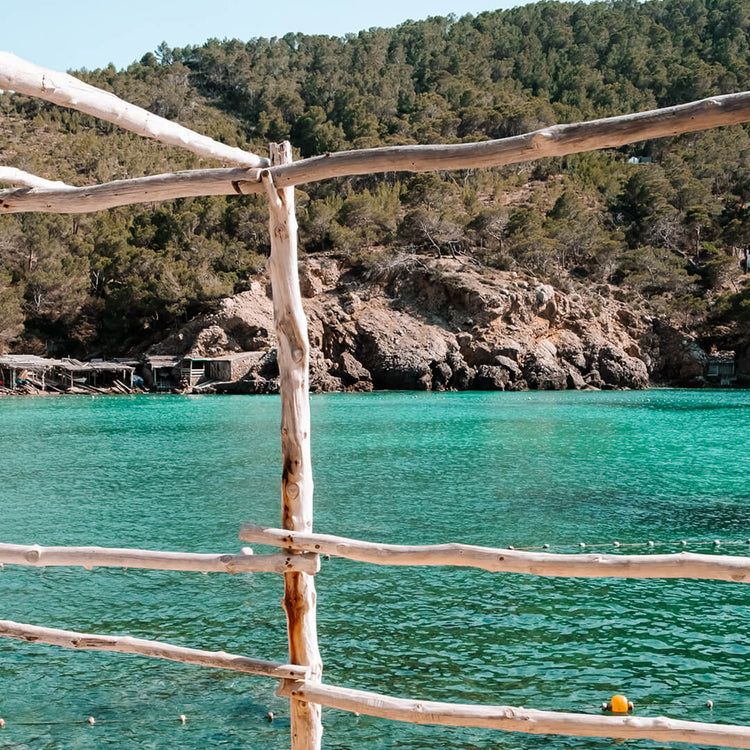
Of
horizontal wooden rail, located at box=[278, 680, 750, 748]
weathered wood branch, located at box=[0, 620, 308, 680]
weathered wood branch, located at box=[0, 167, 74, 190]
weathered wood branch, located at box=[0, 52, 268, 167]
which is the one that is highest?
weathered wood branch, located at box=[0, 52, 268, 167]

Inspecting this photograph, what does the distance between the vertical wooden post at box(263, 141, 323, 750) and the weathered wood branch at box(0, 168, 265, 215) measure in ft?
0.62

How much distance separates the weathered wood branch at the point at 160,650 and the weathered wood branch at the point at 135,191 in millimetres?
2223

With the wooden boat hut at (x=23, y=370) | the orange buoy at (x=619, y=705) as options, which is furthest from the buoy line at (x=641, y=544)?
the wooden boat hut at (x=23, y=370)

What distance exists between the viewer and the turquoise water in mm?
6352

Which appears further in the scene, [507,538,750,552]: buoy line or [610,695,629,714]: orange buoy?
[507,538,750,552]: buoy line

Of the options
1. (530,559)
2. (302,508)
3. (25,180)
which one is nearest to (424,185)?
(25,180)

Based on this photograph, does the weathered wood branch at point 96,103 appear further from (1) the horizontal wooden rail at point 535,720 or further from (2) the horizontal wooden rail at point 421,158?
(1) the horizontal wooden rail at point 535,720

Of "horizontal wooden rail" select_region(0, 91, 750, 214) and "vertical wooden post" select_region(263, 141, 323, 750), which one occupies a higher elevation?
"horizontal wooden rail" select_region(0, 91, 750, 214)

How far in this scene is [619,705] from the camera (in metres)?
6.17

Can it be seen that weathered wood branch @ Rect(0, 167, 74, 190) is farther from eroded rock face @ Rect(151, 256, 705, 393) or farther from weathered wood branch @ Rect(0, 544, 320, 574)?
eroded rock face @ Rect(151, 256, 705, 393)

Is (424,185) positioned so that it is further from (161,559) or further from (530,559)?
(530,559)

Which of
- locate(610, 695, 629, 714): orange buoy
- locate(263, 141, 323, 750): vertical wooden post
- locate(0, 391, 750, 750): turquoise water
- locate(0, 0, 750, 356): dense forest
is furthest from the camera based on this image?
locate(0, 0, 750, 356): dense forest

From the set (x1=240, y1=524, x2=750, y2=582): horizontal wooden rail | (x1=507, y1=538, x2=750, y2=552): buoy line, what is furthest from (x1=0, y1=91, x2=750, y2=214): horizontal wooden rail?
(x1=507, y1=538, x2=750, y2=552): buoy line

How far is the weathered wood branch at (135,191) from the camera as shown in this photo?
4.10m
